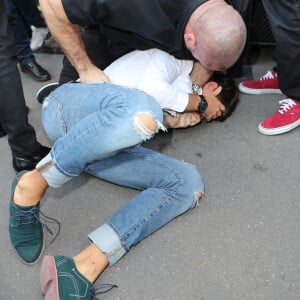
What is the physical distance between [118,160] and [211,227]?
1.31ft

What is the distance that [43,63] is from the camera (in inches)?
93.1

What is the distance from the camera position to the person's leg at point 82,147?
1.15m

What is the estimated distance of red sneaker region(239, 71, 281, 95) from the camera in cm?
191

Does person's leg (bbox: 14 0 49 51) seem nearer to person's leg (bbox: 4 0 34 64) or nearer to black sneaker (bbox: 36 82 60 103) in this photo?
person's leg (bbox: 4 0 34 64)

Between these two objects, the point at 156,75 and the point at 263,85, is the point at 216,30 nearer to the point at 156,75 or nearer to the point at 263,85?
the point at 156,75

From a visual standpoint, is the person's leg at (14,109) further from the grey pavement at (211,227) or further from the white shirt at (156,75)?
the white shirt at (156,75)

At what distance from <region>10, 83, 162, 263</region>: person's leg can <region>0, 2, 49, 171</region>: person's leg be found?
0.27 meters

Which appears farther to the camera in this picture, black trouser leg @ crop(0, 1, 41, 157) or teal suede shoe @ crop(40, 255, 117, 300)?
black trouser leg @ crop(0, 1, 41, 157)

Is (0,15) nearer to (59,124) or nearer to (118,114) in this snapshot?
(59,124)

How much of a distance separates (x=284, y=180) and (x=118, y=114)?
0.70 metres

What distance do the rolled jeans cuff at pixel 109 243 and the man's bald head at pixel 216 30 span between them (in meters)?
0.68

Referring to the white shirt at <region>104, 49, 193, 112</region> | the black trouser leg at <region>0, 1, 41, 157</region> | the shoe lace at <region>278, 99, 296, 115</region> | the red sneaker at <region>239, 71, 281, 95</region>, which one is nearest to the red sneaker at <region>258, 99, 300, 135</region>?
the shoe lace at <region>278, 99, 296, 115</region>

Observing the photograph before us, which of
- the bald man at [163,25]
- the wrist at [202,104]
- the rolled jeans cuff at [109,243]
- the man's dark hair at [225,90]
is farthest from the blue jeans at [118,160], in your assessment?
the man's dark hair at [225,90]

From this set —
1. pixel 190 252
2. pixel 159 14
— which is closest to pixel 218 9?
pixel 159 14
